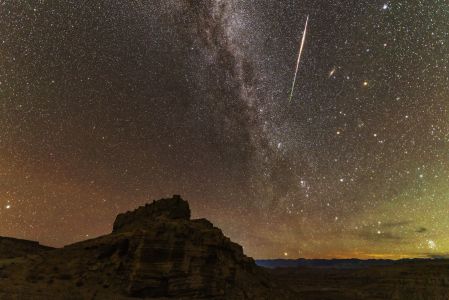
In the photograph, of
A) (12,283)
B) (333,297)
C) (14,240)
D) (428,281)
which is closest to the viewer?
(12,283)

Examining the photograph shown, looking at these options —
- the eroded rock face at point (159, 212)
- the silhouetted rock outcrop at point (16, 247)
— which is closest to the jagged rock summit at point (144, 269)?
the eroded rock face at point (159, 212)

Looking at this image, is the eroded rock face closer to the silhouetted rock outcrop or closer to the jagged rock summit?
the jagged rock summit

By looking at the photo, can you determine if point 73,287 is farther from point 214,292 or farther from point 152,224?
point 214,292

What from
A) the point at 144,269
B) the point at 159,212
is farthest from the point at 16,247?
the point at 144,269

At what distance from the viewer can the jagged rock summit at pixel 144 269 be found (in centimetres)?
3881

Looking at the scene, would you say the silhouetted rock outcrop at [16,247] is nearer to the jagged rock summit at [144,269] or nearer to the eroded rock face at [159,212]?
the jagged rock summit at [144,269]

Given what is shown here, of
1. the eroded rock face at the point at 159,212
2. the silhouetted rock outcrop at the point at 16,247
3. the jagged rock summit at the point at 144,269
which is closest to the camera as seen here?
the jagged rock summit at the point at 144,269

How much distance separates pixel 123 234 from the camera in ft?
148

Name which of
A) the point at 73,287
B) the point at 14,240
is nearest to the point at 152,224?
the point at 73,287

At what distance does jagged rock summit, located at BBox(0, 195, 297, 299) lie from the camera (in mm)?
38812

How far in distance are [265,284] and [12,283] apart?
3098 centimetres

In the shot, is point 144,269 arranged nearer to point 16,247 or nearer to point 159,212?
point 159,212

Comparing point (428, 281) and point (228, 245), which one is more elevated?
point (428, 281)

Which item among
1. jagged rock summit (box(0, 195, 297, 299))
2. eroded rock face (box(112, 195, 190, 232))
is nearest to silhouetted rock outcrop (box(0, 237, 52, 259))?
jagged rock summit (box(0, 195, 297, 299))
